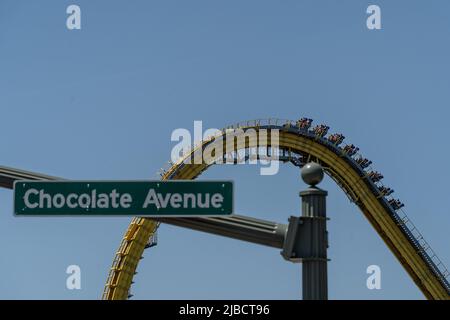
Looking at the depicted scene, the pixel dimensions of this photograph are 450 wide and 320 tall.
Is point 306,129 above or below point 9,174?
above

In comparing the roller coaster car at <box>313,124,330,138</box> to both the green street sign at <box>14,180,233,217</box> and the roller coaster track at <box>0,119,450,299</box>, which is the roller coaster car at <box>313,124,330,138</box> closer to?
the roller coaster track at <box>0,119,450,299</box>

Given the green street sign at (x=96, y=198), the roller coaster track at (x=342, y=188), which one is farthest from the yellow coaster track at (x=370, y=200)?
the green street sign at (x=96, y=198)

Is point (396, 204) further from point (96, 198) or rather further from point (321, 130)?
point (96, 198)

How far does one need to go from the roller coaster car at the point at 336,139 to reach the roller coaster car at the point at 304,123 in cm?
128

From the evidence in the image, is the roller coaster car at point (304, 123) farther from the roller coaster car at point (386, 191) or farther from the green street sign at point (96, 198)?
the green street sign at point (96, 198)

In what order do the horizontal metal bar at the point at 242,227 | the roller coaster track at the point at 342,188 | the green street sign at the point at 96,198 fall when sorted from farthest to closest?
the roller coaster track at the point at 342,188, the green street sign at the point at 96,198, the horizontal metal bar at the point at 242,227

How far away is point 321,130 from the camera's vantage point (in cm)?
4500

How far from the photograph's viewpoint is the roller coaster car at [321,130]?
44938mm

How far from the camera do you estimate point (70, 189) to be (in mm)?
11633

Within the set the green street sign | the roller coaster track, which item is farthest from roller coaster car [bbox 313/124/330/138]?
the green street sign

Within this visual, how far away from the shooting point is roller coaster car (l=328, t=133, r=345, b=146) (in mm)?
45312

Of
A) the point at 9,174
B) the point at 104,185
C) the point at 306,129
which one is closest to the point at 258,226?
the point at 104,185
